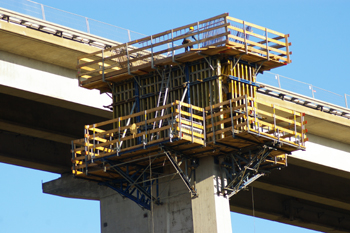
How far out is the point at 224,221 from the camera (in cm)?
3881

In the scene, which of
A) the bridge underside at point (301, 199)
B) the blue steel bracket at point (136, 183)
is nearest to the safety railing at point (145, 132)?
the blue steel bracket at point (136, 183)

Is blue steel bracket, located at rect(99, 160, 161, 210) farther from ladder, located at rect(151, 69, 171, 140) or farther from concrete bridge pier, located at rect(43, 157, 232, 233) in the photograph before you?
ladder, located at rect(151, 69, 171, 140)

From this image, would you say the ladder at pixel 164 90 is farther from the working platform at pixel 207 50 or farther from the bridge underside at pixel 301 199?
the bridge underside at pixel 301 199

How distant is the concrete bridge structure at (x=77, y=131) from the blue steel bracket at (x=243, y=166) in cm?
130

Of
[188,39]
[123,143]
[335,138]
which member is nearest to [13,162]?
[123,143]

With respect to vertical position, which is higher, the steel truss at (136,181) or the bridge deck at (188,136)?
the bridge deck at (188,136)

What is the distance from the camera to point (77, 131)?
4934 cm

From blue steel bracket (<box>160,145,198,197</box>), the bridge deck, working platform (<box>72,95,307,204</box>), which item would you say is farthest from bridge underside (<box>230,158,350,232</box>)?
blue steel bracket (<box>160,145,198,197</box>)

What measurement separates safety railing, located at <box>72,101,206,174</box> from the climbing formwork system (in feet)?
0.14

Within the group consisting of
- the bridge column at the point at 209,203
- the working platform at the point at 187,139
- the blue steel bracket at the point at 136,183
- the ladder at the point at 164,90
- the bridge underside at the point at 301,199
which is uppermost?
the bridge underside at the point at 301,199

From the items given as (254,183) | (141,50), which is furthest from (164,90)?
(254,183)

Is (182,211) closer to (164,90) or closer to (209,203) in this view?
(209,203)

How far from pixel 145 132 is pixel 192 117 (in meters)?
2.17

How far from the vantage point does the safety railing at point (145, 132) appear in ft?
122
